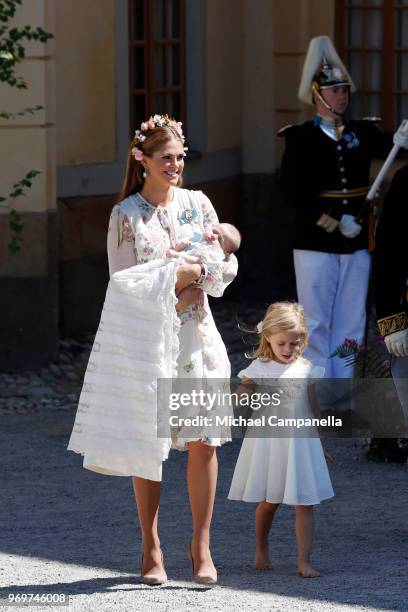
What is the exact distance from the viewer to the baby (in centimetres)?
551

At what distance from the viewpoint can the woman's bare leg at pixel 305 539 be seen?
18.2 feet

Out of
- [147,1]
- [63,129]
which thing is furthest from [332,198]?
[147,1]

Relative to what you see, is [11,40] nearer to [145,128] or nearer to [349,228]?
[349,228]

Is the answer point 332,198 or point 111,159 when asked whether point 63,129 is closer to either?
point 111,159

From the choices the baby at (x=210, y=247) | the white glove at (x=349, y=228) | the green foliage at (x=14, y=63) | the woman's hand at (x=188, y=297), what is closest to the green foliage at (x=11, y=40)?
the green foliage at (x=14, y=63)

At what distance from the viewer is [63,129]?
1038 centimetres

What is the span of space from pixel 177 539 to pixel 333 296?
2426mm

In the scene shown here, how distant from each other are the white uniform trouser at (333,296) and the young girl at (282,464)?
256 centimetres

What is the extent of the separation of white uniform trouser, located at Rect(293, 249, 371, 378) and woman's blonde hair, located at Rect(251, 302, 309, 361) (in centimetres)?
255

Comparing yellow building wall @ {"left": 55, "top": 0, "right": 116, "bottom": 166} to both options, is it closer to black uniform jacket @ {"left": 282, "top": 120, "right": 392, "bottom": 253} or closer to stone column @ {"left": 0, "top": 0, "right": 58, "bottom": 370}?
stone column @ {"left": 0, "top": 0, "right": 58, "bottom": 370}

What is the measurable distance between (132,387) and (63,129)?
5.24m

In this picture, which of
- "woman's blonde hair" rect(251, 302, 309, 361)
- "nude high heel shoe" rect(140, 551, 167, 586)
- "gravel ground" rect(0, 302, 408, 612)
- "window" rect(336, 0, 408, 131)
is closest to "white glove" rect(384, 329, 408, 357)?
"woman's blonde hair" rect(251, 302, 309, 361)

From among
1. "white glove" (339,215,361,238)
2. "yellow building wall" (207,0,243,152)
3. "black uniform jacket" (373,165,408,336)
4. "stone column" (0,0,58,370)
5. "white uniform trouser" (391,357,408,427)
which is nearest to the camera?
"black uniform jacket" (373,165,408,336)

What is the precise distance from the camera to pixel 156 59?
38.7ft
